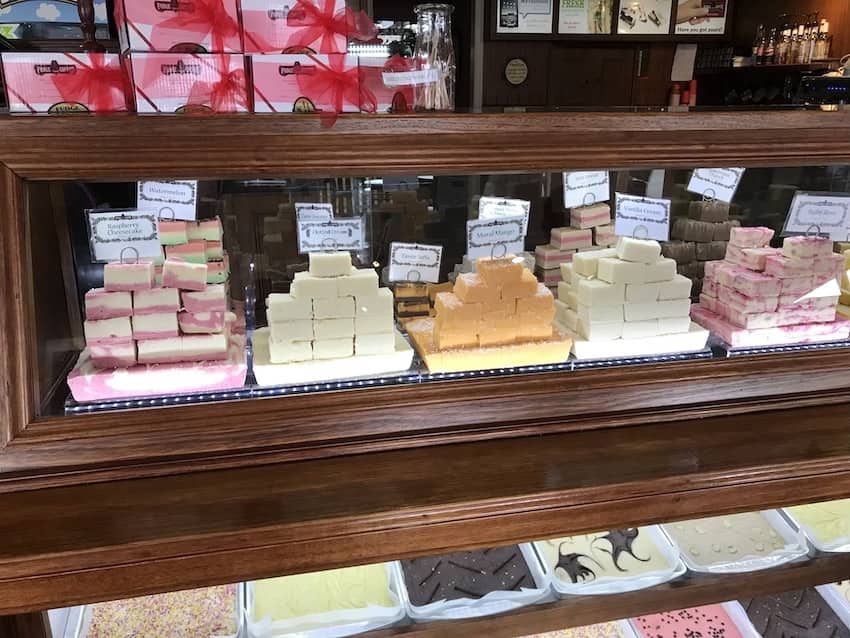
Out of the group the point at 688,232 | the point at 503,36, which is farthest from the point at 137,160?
the point at 503,36

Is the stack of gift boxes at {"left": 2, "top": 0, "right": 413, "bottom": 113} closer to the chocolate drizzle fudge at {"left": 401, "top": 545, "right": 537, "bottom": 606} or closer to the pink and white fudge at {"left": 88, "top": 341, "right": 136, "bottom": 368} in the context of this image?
the pink and white fudge at {"left": 88, "top": 341, "right": 136, "bottom": 368}

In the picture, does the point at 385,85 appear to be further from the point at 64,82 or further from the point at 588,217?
the point at 588,217

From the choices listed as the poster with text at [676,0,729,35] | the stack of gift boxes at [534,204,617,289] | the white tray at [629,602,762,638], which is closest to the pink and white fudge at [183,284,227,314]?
the stack of gift boxes at [534,204,617,289]

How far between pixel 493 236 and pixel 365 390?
50 cm

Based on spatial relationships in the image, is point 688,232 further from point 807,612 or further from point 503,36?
Answer: point 503,36

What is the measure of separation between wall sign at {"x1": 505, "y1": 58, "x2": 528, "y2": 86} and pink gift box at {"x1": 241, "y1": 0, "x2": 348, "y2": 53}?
4.66 m

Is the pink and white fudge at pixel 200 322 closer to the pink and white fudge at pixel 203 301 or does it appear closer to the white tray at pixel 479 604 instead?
the pink and white fudge at pixel 203 301

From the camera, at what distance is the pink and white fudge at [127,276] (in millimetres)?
1251

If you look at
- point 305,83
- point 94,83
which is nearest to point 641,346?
point 305,83

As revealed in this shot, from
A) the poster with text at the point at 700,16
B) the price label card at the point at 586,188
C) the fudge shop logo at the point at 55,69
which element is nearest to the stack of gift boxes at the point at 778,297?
the price label card at the point at 586,188

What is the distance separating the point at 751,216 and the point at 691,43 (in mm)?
4682

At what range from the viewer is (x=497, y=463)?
1.07 metres

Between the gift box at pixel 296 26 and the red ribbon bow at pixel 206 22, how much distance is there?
2 centimetres

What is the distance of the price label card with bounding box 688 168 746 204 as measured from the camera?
126cm
